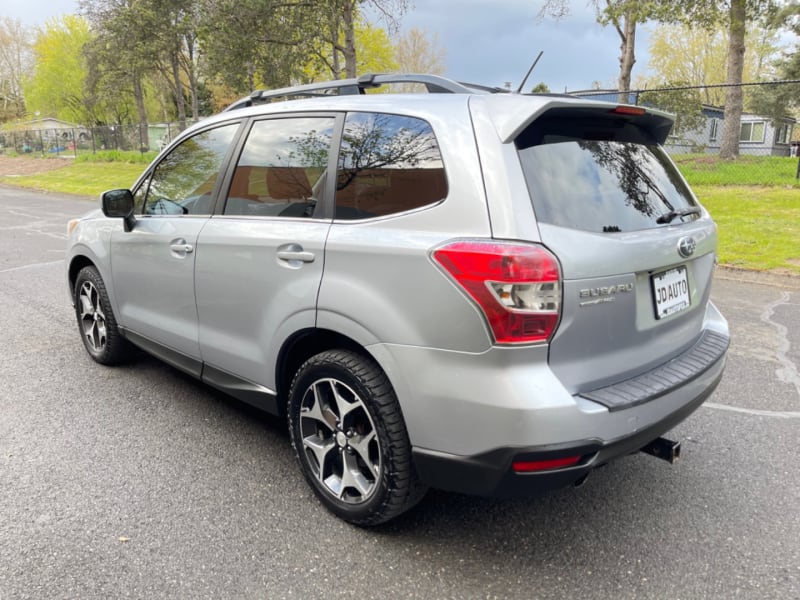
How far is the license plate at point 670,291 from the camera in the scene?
240cm

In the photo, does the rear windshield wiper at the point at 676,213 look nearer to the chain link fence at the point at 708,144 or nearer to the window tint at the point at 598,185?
the window tint at the point at 598,185

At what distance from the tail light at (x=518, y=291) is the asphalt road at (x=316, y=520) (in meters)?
1.01

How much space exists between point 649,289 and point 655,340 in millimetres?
228

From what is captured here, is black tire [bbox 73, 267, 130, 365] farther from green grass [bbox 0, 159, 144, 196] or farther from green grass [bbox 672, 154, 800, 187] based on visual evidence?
green grass [bbox 0, 159, 144, 196]

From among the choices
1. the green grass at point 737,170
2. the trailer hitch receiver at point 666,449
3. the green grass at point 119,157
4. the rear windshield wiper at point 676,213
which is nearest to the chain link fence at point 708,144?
the green grass at point 737,170

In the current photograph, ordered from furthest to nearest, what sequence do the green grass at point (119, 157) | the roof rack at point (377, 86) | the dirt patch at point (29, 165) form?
1. the dirt patch at point (29, 165)
2. the green grass at point (119, 157)
3. the roof rack at point (377, 86)

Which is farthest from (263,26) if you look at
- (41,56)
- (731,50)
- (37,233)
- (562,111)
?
(41,56)

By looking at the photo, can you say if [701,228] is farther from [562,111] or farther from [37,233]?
[37,233]

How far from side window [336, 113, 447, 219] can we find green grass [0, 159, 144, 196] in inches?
802

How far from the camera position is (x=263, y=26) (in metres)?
18.5

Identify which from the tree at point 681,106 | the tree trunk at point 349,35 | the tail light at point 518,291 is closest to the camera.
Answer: the tail light at point 518,291

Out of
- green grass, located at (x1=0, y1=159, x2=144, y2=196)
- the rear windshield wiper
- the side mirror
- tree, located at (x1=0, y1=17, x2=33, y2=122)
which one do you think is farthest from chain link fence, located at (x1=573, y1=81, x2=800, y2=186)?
tree, located at (x1=0, y1=17, x2=33, y2=122)

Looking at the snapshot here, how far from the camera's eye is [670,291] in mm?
2488

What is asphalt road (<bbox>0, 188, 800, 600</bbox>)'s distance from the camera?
2.29 metres
